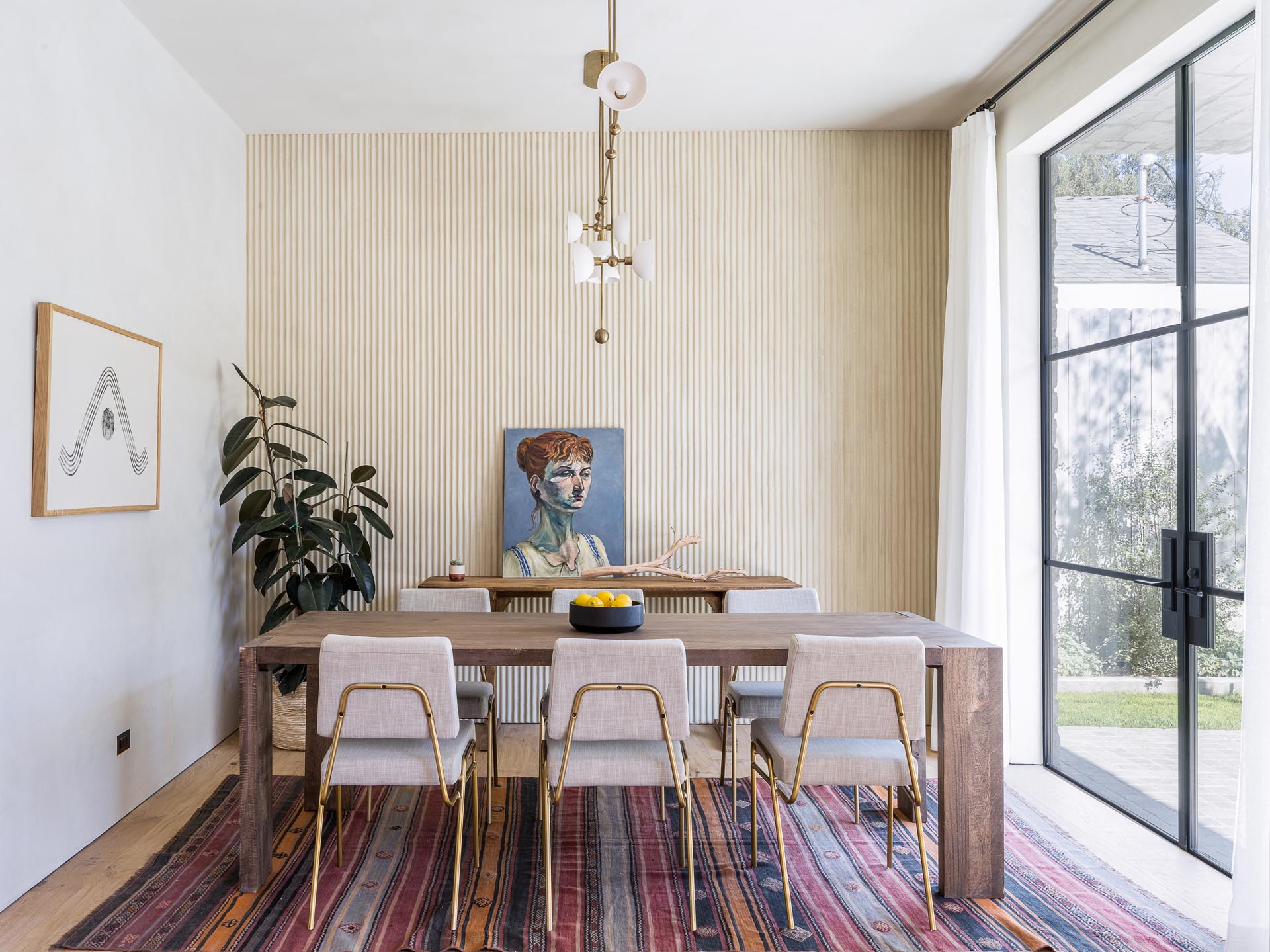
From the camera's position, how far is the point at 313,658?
2.56 m

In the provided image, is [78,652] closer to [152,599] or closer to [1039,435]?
[152,599]

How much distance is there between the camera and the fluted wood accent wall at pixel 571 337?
14.6ft

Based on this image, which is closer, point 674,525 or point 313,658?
point 313,658

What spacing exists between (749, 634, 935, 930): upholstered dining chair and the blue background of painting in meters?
2.10

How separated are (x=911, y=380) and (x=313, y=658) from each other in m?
3.40

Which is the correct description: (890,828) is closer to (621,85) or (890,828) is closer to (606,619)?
(606,619)

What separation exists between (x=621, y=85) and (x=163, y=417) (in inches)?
99.8

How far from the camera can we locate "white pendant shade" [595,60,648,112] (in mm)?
2303

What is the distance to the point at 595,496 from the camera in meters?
4.43

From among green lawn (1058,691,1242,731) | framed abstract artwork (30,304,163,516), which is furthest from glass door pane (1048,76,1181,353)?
Answer: framed abstract artwork (30,304,163,516)

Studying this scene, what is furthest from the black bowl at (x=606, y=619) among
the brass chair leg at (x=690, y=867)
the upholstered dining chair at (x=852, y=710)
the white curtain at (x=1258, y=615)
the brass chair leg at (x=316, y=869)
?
the white curtain at (x=1258, y=615)

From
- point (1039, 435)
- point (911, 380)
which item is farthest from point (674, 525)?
point (1039, 435)

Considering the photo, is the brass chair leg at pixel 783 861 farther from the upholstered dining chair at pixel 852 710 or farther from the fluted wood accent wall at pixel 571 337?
the fluted wood accent wall at pixel 571 337

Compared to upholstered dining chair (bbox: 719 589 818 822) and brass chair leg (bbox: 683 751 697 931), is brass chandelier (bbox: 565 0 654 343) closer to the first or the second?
upholstered dining chair (bbox: 719 589 818 822)
